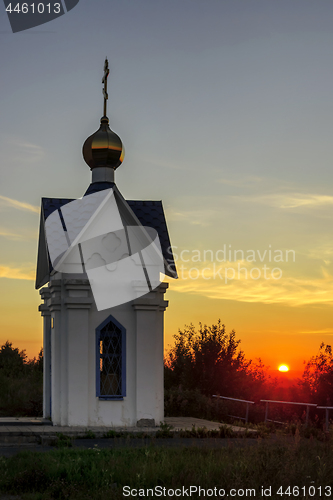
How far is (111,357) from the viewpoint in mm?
14078

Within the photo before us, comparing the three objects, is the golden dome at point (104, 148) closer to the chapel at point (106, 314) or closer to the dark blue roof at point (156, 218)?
the dark blue roof at point (156, 218)

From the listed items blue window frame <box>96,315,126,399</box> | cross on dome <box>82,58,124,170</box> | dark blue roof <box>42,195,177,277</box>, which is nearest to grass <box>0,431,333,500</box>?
blue window frame <box>96,315,126,399</box>

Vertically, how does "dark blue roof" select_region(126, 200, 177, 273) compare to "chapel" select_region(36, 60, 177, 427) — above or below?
above

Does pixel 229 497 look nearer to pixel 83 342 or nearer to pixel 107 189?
pixel 83 342

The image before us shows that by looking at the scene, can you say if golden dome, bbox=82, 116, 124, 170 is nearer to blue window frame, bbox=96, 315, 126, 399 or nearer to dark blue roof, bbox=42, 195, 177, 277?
dark blue roof, bbox=42, 195, 177, 277

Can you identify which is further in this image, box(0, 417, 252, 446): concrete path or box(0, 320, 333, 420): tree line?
box(0, 320, 333, 420): tree line

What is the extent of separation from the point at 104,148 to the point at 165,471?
388 inches

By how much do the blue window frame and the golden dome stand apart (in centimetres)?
438

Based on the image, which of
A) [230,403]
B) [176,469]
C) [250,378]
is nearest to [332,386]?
[230,403]

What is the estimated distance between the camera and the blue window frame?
13930mm

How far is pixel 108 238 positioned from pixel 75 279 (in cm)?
132

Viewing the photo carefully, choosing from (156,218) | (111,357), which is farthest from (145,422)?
(156,218)

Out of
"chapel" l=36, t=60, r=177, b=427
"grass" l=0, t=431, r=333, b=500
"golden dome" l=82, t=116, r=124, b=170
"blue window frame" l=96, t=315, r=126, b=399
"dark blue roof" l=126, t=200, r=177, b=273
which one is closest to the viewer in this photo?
"grass" l=0, t=431, r=333, b=500

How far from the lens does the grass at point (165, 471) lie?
24.3 feet
